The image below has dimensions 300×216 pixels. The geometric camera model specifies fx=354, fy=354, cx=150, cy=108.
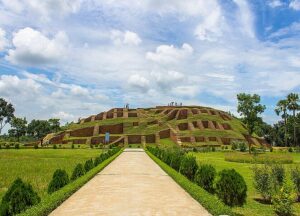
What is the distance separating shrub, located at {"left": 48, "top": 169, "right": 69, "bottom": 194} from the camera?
1120cm

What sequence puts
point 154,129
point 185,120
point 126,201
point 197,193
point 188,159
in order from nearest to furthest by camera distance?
point 126,201 → point 197,193 → point 188,159 → point 154,129 → point 185,120

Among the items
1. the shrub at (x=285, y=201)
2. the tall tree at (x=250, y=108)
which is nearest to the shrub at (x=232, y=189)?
the shrub at (x=285, y=201)

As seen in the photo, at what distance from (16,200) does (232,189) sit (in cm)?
547

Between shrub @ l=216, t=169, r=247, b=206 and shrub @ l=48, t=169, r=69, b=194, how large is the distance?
5062 millimetres

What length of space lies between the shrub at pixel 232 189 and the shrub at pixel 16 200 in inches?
199

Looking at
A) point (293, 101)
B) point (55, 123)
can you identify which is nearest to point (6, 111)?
point (55, 123)

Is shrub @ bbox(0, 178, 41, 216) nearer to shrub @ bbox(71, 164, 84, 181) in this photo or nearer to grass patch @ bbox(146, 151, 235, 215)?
grass patch @ bbox(146, 151, 235, 215)

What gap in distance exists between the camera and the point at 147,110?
11444cm

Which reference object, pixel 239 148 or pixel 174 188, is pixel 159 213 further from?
pixel 239 148

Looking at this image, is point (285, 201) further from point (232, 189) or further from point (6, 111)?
point (6, 111)

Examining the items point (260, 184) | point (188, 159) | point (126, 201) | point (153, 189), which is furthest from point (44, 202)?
point (188, 159)

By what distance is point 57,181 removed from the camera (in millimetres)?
11383

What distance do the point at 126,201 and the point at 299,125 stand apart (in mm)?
74042

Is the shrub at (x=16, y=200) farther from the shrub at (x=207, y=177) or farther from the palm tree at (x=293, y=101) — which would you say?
the palm tree at (x=293, y=101)
